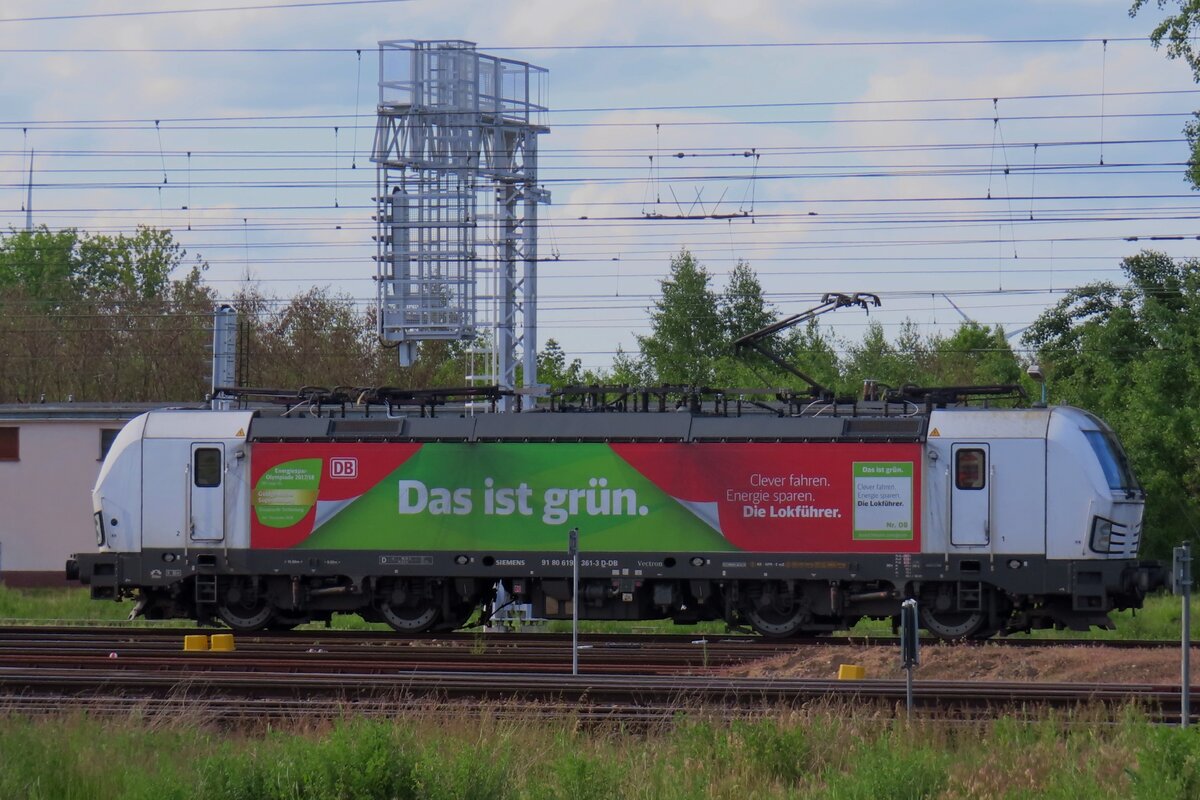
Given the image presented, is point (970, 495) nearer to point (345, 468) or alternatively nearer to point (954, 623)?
point (954, 623)

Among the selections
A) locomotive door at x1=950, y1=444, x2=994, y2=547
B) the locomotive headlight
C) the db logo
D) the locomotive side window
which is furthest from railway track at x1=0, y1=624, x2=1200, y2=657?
the db logo

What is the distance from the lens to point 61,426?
33.8 m

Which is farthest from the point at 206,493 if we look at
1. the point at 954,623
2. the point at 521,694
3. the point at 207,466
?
the point at 954,623

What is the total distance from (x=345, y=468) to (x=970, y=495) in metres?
8.88

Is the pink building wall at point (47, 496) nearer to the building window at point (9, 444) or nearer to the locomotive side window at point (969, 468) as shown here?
the building window at point (9, 444)

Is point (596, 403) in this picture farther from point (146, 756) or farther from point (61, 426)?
point (61, 426)

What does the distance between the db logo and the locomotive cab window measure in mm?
1789

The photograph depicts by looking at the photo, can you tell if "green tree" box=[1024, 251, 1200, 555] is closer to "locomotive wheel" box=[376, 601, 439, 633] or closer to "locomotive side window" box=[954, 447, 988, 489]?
"locomotive side window" box=[954, 447, 988, 489]

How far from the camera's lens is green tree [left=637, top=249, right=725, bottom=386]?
54.9 metres

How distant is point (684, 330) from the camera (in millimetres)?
56062

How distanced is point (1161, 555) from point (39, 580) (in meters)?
25.8

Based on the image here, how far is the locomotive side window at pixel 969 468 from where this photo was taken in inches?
779

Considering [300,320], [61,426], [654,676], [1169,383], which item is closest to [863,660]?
[654,676]

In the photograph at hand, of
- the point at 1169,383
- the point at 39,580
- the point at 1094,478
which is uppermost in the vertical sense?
the point at 1169,383
